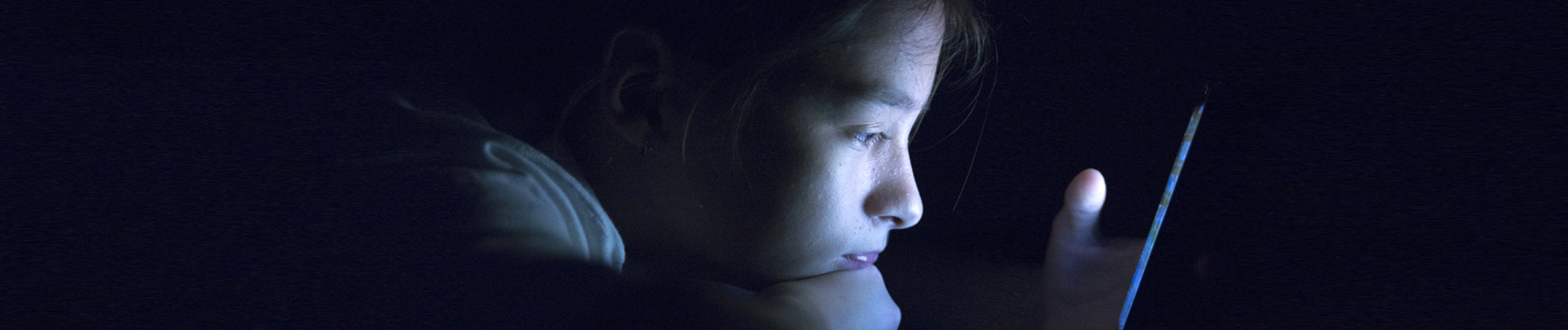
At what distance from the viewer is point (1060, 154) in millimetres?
583

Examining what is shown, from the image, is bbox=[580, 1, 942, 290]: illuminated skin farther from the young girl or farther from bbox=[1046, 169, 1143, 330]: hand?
bbox=[1046, 169, 1143, 330]: hand

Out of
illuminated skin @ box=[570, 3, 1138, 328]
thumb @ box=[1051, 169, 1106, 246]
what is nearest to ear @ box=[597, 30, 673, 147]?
illuminated skin @ box=[570, 3, 1138, 328]

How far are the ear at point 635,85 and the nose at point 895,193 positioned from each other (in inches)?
5.6

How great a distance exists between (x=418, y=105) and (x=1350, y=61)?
0.65 m

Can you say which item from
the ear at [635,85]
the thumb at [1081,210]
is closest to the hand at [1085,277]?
the thumb at [1081,210]

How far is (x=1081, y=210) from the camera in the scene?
23.4 inches

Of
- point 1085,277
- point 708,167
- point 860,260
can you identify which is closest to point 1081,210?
point 1085,277

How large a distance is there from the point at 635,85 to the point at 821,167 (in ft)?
0.42

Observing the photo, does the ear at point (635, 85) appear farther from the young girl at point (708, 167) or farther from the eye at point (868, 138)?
the eye at point (868, 138)

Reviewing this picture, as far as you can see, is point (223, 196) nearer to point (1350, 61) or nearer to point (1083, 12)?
point (1083, 12)

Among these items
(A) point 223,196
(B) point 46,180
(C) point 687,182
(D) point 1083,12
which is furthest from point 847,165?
(B) point 46,180

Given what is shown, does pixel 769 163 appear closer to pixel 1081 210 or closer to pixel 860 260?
pixel 860 260

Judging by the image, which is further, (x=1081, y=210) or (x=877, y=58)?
(x=1081, y=210)

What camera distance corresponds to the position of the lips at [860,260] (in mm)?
542
